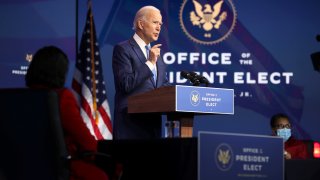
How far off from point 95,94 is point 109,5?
3.33 ft

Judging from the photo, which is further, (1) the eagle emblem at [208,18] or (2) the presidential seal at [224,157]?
(1) the eagle emblem at [208,18]

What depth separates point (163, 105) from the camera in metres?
4.20

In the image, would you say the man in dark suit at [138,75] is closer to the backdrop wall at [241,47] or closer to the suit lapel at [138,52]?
the suit lapel at [138,52]

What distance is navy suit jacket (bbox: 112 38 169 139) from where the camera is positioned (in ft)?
15.5

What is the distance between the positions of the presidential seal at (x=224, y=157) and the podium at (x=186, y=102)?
468 mm

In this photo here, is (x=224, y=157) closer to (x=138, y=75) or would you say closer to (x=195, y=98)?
(x=195, y=98)

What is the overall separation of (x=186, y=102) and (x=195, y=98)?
3.1 inches

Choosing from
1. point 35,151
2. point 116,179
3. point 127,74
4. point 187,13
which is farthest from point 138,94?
point 187,13

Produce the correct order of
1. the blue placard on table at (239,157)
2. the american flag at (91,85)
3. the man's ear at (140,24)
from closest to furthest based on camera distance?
the blue placard on table at (239,157), the man's ear at (140,24), the american flag at (91,85)

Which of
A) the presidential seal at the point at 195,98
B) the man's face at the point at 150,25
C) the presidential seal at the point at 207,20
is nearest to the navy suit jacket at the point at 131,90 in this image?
the man's face at the point at 150,25

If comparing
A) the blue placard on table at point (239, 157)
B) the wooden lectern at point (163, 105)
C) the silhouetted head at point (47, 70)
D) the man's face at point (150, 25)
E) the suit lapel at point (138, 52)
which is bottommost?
the blue placard on table at point (239, 157)

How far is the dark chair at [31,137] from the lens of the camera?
3.02 metres

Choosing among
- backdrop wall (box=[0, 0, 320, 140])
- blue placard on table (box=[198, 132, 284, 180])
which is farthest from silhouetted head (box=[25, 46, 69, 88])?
backdrop wall (box=[0, 0, 320, 140])

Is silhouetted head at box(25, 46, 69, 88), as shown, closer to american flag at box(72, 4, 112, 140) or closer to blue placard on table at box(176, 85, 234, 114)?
blue placard on table at box(176, 85, 234, 114)
